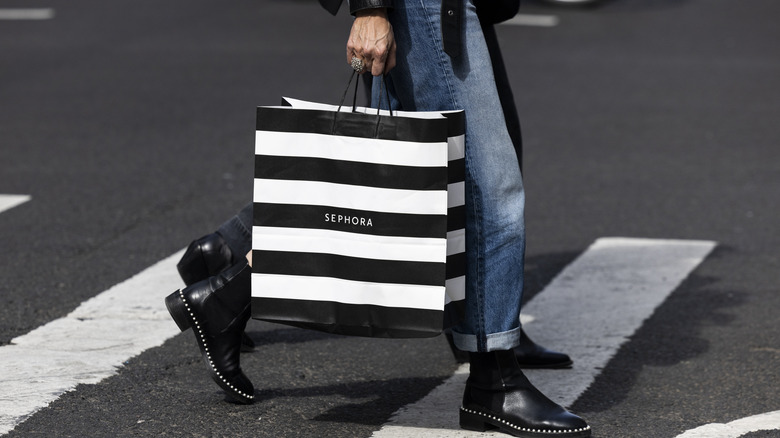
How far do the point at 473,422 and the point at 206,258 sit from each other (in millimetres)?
1180

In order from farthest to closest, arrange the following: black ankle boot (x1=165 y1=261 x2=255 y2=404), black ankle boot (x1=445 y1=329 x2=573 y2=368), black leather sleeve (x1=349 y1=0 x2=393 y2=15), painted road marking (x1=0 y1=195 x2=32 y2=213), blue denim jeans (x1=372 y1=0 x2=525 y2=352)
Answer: painted road marking (x1=0 y1=195 x2=32 y2=213)
black ankle boot (x1=445 y1=329 x2=573 y2=368)
black ankle boot (x1=165 y1=261 x2=255 y2=404)
blue denim jeans (x1=372 y1=0 x2=525 y2=352)
black leather sleeve (x1=349 y1=0 x2=393 y2=15)

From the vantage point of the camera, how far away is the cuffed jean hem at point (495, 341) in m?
3.55

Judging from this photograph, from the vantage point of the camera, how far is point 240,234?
14.3 ft

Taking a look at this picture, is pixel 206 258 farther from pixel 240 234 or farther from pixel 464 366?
pixel 464 366

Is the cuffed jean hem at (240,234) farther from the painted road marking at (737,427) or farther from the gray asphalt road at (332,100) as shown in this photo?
the painted road marking at (737,427)

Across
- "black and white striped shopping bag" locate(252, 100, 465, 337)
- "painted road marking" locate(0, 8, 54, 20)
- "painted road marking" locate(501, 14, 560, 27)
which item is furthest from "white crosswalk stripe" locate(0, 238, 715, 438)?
"painted road marking" locate(0, 8, 54, 20)

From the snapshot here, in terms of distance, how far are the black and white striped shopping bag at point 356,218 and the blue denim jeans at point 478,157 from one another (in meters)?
0.11

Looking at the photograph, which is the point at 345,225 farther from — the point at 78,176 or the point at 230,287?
the point at 78,176

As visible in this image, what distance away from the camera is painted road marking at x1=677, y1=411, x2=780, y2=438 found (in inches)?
142

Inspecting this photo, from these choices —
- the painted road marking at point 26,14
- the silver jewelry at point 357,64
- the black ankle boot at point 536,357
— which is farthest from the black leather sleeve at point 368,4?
the painted road marking at point 26,14

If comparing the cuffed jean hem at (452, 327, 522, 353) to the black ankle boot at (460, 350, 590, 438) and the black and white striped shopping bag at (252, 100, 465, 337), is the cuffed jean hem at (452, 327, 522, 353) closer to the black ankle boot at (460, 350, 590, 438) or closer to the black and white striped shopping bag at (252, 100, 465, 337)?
the black ankle boot at (460, 350, 590, 438)

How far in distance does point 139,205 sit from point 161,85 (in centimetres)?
357

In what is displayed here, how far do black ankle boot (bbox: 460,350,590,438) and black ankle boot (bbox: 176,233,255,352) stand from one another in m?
1.01

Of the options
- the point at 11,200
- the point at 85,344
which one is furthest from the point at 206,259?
the point at 11,200
